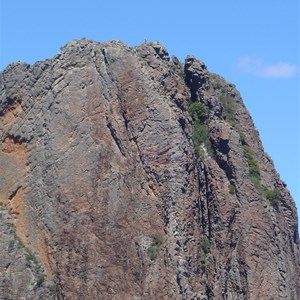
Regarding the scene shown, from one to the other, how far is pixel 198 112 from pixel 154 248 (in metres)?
8.00

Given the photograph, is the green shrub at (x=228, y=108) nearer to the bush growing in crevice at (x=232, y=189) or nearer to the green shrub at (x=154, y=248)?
the bush growing in crevice at (x=232, y=189)

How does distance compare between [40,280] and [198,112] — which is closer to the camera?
[40,280]

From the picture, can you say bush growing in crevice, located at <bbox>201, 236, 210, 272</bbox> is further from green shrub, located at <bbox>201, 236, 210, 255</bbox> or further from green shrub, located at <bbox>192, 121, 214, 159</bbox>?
green shrub, located at <bbox>192, 121, 214, 159</bbox>

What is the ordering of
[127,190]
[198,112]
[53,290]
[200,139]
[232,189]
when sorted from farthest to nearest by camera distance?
[198,112] → [200,139] → [232,189] → [127,190] → [53,290]

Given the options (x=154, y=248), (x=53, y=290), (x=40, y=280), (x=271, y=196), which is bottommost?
(x=53, y=290)

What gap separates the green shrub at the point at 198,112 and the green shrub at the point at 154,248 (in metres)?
7.19

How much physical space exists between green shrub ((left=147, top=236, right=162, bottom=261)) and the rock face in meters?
0.06

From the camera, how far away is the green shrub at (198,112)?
6169 cm

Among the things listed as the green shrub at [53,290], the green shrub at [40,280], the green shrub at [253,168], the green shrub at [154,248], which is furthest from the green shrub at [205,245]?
the green shrub at [40,280]

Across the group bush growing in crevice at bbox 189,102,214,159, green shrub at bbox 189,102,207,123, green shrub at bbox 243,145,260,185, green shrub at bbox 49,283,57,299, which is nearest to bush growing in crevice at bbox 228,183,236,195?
green shrub at bbox 243,145,260,185

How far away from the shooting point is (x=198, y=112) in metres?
61.8

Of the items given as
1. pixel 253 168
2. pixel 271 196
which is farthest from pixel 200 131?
pixel 271 196

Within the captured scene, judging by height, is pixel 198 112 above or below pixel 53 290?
above

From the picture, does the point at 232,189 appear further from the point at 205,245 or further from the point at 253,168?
the point at 205,245
